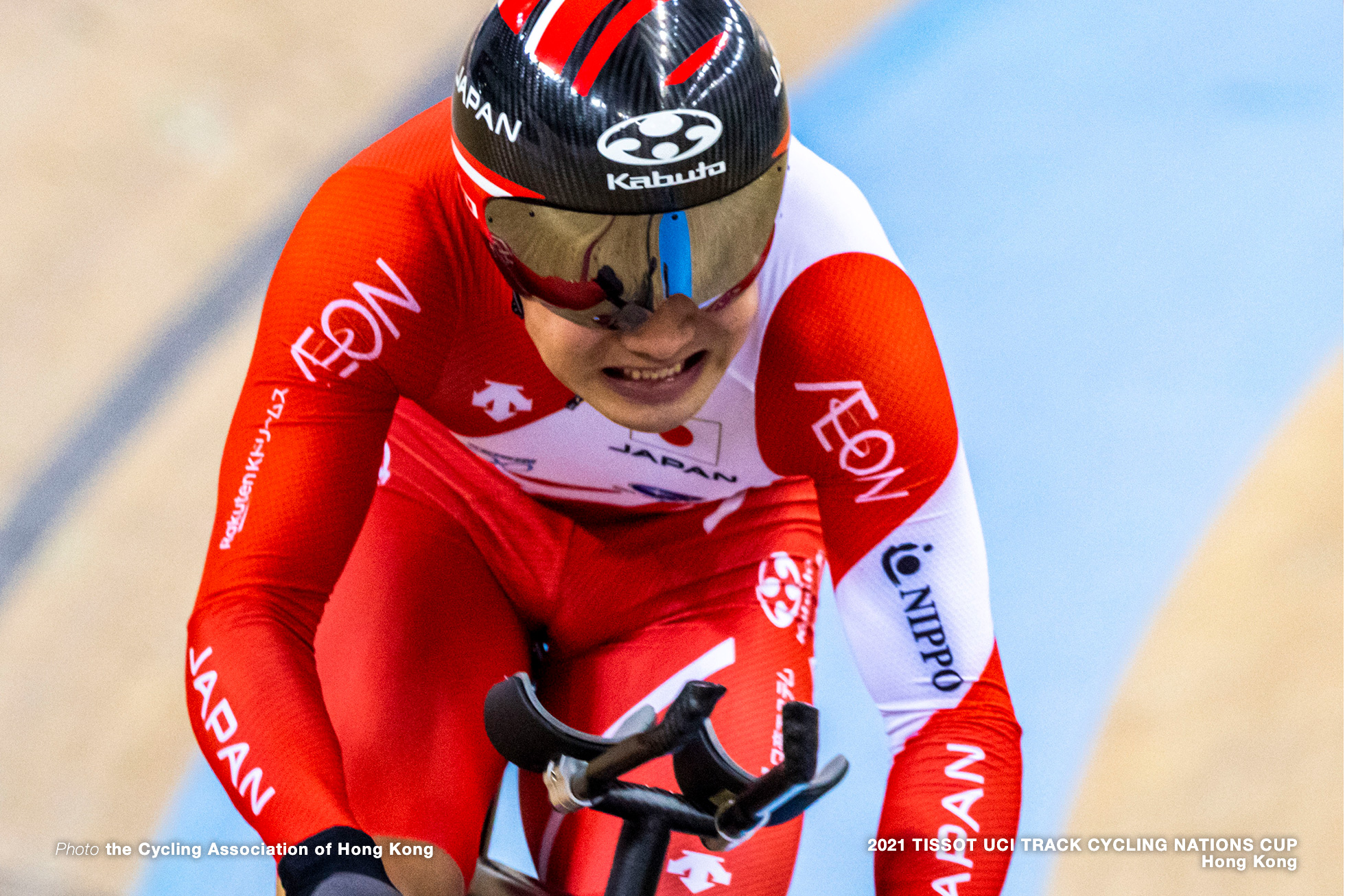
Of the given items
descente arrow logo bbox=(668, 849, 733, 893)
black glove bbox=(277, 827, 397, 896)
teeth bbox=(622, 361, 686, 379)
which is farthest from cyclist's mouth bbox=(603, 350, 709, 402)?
descente arrow logo bbox=(668, 849, 733, 893)

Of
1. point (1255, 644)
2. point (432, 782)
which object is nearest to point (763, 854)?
point (432, 782)

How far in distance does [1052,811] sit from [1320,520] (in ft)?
3.48

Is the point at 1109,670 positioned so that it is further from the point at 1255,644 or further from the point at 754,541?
the point at 754,541

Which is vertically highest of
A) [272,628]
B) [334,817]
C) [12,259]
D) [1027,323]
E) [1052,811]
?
[1027,323]

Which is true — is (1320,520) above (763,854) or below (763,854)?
above

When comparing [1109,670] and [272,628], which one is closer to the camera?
[272,628]

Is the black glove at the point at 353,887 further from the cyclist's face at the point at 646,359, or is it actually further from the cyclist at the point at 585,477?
the cyclist's face at the point at 646,359

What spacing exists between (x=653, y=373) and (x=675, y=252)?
0.58ft

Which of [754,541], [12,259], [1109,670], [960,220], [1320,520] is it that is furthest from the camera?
[960,220]

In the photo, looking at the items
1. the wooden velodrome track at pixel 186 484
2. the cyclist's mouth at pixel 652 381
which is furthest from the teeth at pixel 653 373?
the wooden velodrome track at pixel 186 484

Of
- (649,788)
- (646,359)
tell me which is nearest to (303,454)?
(646,359)

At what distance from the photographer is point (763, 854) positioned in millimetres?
2148

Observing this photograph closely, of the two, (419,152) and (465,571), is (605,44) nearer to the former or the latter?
(419,152)

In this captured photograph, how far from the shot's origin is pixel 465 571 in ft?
7.73
